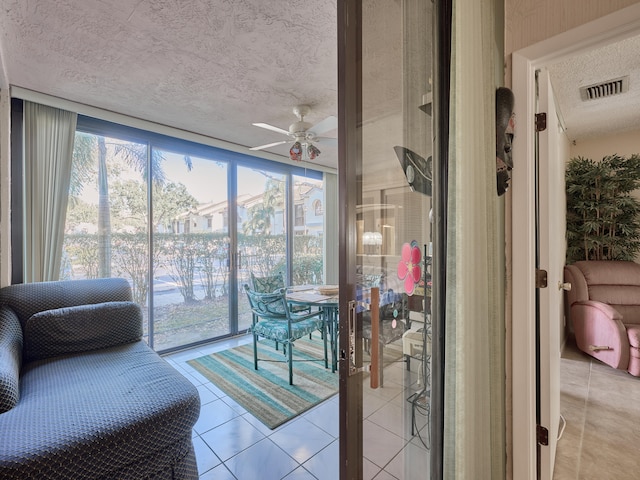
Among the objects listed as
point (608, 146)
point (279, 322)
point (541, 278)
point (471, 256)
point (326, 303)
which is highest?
point (608, 146)

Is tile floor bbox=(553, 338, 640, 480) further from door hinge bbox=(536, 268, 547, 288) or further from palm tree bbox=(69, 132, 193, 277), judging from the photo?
palm tree bbox=(69, 132, 193, 277)

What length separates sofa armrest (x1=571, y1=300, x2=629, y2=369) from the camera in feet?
8.69

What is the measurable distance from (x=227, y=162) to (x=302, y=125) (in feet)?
5.61

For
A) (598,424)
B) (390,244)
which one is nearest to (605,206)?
(598,424)

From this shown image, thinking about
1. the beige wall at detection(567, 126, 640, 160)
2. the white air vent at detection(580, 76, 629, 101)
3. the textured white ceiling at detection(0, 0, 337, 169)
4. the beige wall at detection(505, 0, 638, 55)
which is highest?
the white air vent at detection(580, 76, 629, 101)

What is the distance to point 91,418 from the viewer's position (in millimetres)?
1266

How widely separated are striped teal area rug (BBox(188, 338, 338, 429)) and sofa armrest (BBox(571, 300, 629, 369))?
2551mm

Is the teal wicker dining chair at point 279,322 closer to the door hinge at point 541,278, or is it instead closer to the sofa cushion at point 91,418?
the sofa cushion at point 91,418

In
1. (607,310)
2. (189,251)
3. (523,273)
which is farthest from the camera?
(189,251)

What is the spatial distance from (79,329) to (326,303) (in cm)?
182

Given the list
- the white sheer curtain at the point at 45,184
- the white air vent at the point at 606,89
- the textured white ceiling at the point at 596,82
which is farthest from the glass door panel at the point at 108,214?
the white air vent at the point at 606,89

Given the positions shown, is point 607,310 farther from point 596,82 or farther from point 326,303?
point 326,303

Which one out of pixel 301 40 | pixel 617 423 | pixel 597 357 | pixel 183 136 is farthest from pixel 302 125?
pixel 597 357

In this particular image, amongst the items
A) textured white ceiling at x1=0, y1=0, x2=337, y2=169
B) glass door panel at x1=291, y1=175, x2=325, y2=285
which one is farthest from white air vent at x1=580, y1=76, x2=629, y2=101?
glass door panel at x1=291, y1=175, x2=325, y2=285
